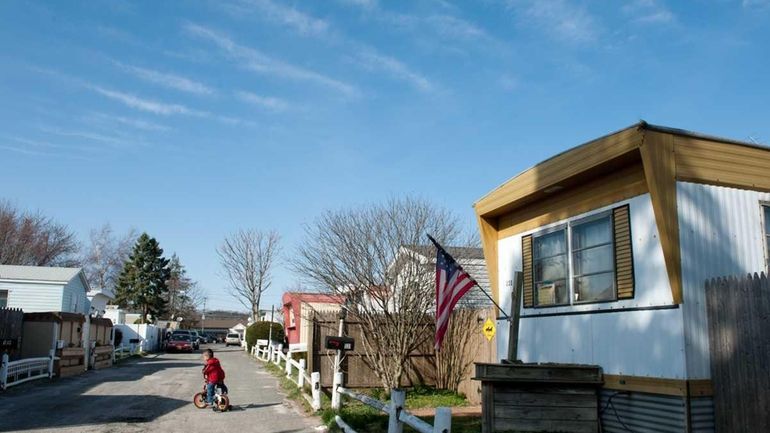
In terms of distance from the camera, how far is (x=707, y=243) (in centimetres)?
809

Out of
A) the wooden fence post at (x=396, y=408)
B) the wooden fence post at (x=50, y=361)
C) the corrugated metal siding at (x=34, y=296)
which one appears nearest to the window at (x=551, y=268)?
the wooden fence post at (x=396, y=408)

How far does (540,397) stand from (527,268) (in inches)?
105

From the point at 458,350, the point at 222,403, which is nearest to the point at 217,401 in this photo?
the point at 222,403

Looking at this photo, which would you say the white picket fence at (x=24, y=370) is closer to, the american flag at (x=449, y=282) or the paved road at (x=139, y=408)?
the paved road at (x=139, y=408)

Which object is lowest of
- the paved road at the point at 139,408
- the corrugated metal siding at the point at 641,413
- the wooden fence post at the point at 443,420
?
the paved road at the point at 139,408

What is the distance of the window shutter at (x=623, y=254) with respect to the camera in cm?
866

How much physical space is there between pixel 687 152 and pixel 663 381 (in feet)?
8.88

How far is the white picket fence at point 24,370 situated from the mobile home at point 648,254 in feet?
48.1

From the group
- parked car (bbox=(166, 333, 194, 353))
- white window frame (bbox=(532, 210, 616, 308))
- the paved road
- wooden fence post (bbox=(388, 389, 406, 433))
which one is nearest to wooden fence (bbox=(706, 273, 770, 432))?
white window frame (bbox=(532, 210, 616, 308))

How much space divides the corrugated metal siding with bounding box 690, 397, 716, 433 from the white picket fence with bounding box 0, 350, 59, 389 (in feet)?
55.3

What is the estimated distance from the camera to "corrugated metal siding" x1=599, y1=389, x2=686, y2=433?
7.67m

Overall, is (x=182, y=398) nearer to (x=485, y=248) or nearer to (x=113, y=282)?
(x=485, y=248)

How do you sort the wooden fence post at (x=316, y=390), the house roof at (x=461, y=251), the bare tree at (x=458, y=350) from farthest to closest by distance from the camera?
the house roof at (x=461, y=251)
the bare tree at (x=458, y=350)
the wooden fence post at (x=316, y=390)

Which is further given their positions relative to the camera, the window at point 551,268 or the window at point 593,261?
the window at point 551,268
